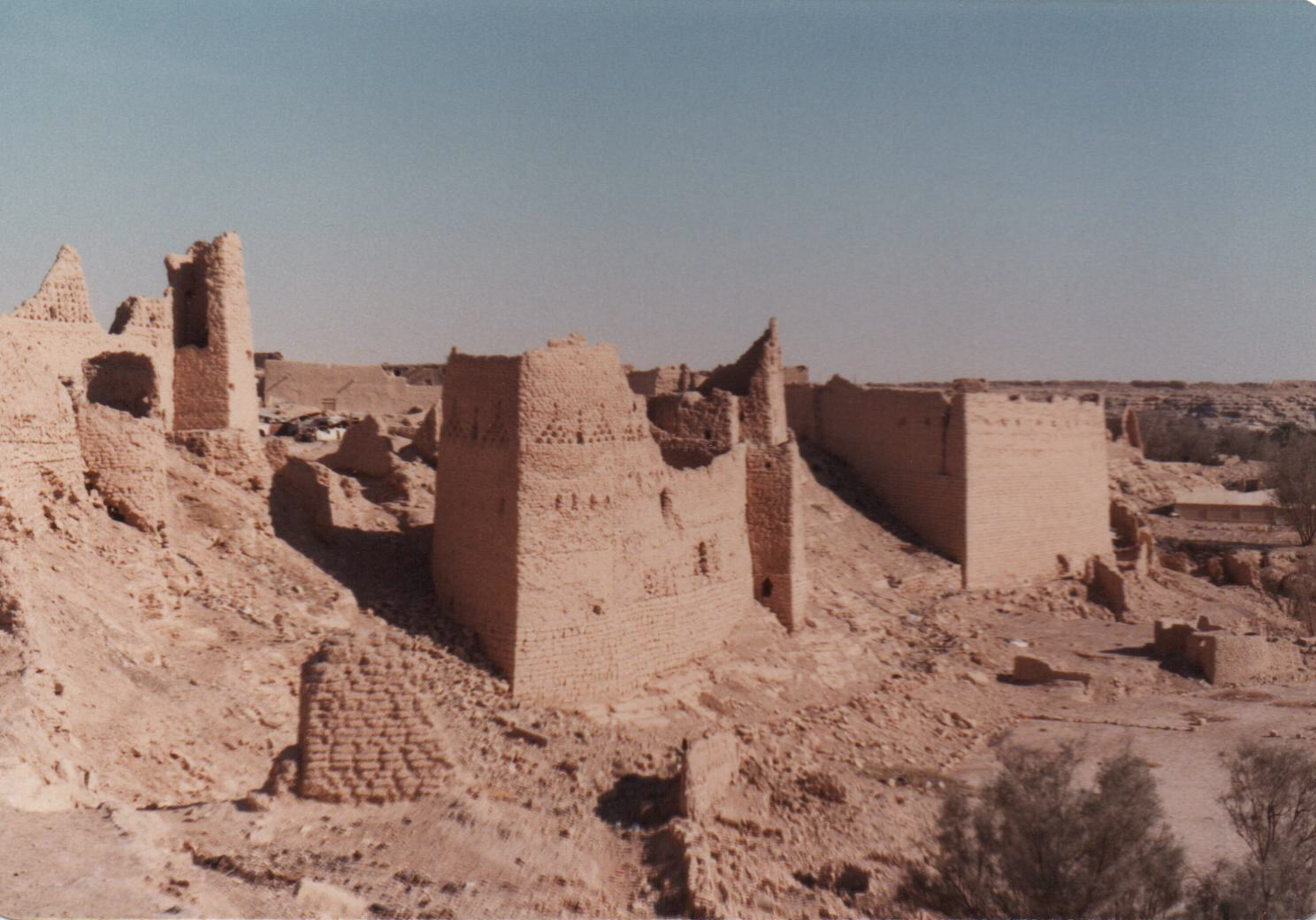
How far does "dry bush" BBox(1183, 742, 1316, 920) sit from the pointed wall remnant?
44.3ft

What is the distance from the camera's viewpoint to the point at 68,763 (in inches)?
280

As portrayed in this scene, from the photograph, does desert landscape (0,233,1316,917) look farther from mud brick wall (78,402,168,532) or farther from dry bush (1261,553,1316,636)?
dry bush (1261,553,1316,636)

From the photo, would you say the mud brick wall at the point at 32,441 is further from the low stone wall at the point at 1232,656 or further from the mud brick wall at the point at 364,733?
the low stone wall at the point at 1232,656

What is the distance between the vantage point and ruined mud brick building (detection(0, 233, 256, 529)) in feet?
32.5

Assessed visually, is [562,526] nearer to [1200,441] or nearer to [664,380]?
[664,380]

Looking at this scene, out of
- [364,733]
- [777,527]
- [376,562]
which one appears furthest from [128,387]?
[777,527]

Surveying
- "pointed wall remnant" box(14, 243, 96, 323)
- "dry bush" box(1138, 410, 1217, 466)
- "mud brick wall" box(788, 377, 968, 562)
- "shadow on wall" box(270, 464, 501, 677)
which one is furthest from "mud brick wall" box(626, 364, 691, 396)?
"dry bush" box(1138, 410, 1217, 466)

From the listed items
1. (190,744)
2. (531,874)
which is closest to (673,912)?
(531,874)

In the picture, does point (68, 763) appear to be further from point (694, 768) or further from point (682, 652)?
point (682, 652)

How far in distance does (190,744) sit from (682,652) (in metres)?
6.04

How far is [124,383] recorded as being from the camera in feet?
41.5

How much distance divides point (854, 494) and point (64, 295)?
46.8 feet

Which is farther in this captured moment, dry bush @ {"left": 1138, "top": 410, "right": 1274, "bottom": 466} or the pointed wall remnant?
dry bush @ {"left": 1138, "top": 410, "right": 1274, "bottom": 466}

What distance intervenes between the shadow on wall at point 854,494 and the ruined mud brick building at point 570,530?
25.1 feet
